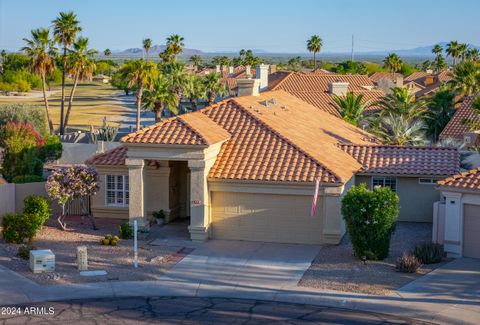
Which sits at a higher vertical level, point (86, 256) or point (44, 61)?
point (44, 61)

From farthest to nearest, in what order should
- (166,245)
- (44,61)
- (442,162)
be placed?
1. (44,61)
2. (442,162)
3. (166,245)

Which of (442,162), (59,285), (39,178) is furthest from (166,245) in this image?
(442,162)

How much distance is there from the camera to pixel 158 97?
188ft

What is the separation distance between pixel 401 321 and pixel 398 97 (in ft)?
88.8

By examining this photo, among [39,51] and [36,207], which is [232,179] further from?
[39,51]

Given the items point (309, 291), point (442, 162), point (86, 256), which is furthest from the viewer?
point (442, 162)

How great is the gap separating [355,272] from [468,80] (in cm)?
3822

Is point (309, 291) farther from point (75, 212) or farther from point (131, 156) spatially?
point (75, 212)

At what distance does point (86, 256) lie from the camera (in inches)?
899

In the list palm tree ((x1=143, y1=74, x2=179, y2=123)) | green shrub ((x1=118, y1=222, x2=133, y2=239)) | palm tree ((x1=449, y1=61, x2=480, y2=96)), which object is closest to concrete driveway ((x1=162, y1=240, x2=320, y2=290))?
green shrub ((x1=118, y1=222, x2=133, y2=239))

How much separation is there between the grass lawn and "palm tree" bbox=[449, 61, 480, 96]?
40.1 meters

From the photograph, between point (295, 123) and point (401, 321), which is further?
point (295, 123)

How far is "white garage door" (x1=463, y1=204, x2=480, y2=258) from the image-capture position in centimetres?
2455

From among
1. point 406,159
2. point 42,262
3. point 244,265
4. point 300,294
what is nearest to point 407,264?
point 300,294
